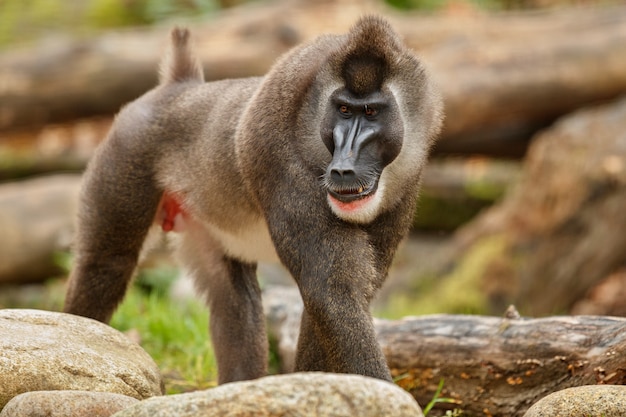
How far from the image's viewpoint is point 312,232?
14.2ft

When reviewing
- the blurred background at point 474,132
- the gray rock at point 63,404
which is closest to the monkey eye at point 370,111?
the gray rock at point 63,404

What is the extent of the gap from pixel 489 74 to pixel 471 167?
2.45m

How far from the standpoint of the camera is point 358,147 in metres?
4.25

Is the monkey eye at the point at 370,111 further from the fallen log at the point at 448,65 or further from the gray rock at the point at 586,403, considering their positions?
the fallen log at the point at 448,65

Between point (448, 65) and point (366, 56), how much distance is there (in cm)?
554

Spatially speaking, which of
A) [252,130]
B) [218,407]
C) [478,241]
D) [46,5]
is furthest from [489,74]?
[46,5]

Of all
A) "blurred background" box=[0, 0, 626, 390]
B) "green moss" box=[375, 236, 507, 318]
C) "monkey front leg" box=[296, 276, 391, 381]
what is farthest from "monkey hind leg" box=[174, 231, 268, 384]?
"green moss" box=[375, 236, 507, 318]

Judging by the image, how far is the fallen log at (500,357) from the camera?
473cm

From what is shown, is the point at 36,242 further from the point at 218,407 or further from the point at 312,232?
the point at 218,407

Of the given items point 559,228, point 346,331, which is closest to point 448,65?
point 559,228

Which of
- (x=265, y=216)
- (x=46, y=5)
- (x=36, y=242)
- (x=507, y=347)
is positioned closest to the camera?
(x=265, y=216)

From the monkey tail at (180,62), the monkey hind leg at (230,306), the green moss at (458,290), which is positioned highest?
the monkey tail at (180,62)

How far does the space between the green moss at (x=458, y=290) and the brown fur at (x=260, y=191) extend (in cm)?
373

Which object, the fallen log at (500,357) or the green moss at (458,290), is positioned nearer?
the fallen log at (500,357)
